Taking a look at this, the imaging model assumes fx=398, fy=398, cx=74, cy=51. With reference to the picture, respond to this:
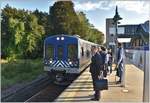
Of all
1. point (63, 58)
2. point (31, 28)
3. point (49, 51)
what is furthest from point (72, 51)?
point (31, 28)

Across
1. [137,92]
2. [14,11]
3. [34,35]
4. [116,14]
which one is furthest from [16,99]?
[14,11]

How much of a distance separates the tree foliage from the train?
24.1m

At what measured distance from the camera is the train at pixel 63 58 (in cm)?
2088

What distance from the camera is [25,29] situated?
166 ft

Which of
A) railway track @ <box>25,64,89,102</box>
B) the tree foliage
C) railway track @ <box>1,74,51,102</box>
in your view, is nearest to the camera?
railway track @ <box>25,64,89,102</box>

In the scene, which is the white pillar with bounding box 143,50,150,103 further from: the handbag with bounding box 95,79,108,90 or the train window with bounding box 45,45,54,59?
the train window with bounding box 45,45,54,59

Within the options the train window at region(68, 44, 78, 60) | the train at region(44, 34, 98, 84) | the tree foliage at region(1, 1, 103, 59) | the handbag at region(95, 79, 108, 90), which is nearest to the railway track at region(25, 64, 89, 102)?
the train at region(44, 34, 98, 84)

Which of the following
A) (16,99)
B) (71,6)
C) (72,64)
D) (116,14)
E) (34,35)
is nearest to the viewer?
(16,99)

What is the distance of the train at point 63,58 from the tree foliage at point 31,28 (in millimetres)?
24144

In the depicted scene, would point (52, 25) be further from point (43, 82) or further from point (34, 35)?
point (43, 82)

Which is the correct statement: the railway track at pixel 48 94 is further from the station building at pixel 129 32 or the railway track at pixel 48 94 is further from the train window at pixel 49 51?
the station building at pixel 129 32

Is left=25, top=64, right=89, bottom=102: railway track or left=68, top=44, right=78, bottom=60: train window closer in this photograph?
left=25, top=64, right=89, bottom=102: railway track

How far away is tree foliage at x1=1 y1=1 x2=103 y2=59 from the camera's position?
45906 mm

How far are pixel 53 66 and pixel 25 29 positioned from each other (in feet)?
98.8
